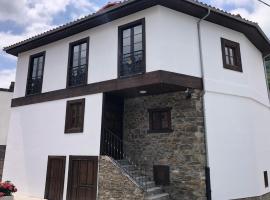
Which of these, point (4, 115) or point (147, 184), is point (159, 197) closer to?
point (147, 184)

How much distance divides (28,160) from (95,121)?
4173 mm

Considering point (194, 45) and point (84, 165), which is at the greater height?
point (194, 45)

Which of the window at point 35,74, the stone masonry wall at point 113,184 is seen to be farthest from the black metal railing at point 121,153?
the window at point 35,74

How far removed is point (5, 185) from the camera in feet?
29.7

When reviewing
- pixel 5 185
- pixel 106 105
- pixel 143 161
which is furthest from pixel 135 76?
pixel 5 185

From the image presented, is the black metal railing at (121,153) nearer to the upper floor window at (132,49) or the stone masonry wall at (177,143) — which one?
the stone masonry wall at (177,143)

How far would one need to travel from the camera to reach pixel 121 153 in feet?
35.4

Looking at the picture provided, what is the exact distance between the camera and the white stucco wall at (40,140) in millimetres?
10062

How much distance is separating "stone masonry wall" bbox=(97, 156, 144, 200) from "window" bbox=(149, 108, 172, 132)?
219 cm

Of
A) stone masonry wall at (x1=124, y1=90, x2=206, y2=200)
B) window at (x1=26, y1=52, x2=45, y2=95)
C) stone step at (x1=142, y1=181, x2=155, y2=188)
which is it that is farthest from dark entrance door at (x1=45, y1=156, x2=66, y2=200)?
window at (x1=26, y1=52, x2=45, y2=95)

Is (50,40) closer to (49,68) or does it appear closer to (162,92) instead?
(49,68)

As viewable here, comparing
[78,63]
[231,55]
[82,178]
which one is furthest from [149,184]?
[231,55]

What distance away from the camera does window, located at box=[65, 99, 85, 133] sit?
1052cm

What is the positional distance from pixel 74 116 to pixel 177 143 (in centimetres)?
433
